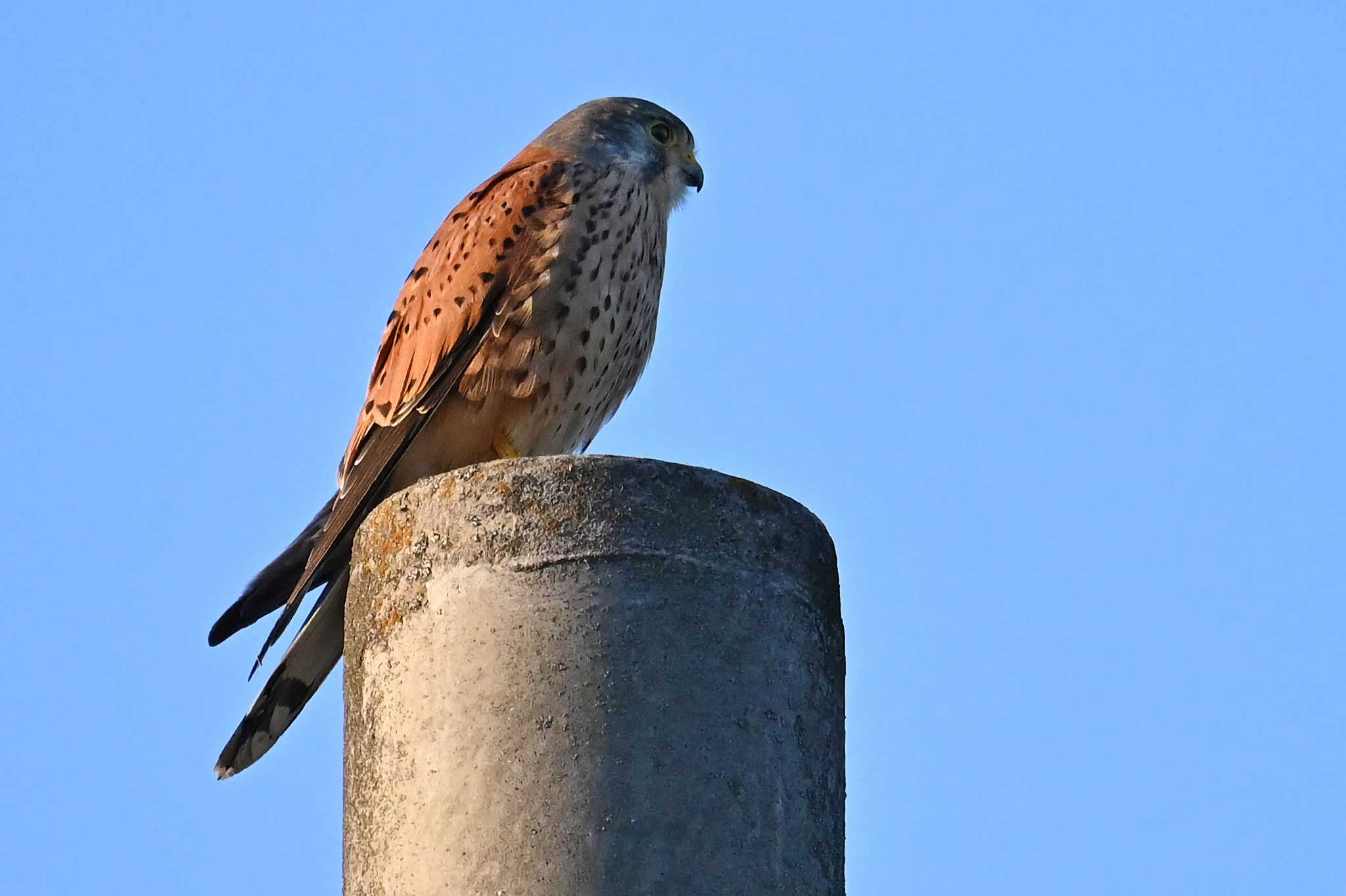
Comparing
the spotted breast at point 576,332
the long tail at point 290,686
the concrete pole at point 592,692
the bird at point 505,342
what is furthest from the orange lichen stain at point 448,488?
the spotted breast at point 576,332

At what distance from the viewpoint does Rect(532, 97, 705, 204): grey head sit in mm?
5754

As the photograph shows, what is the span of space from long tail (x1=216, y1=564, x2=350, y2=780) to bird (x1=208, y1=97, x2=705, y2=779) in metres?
0.30

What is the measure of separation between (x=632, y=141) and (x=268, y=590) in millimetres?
2052

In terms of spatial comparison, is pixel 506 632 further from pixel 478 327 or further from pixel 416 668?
pixel 478 327

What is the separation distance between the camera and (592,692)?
3094 mm

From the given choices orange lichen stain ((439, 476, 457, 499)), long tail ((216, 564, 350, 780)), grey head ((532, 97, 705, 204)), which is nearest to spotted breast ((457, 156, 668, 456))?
grey head ((532, 97, 705, 204))

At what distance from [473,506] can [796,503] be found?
63 centimetres

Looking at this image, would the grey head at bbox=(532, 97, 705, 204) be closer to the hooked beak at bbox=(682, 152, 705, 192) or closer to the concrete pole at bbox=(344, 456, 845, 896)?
the hooked beak at bbox=(682, 152, 705, 192)

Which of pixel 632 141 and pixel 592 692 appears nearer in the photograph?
pixel 592 692

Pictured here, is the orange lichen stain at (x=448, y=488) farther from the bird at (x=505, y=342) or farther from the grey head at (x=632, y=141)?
the grey head at (x=632, y=141)

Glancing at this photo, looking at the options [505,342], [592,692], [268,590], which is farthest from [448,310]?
[592,692]

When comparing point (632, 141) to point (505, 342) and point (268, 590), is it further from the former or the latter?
point (268, 590)

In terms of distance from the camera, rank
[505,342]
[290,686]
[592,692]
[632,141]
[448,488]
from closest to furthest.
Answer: [592,692] < [448,488] < [290,686] < [505,342] < [632,141]

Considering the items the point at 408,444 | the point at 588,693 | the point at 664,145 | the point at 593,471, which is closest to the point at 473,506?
the point at 593,471
